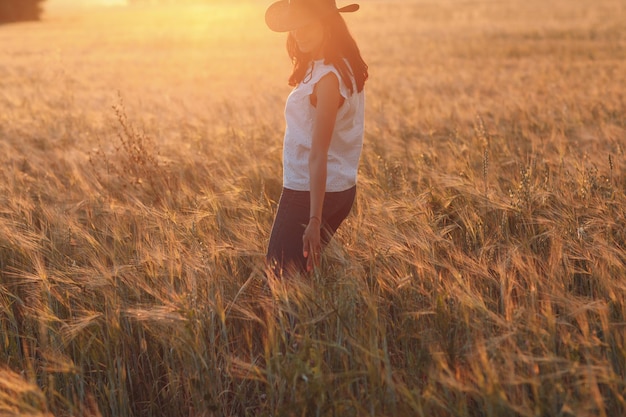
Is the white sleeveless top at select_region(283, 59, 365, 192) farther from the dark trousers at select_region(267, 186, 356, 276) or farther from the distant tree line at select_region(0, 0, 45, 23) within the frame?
the distant tree line at select_region(0, 0, 45, 23)

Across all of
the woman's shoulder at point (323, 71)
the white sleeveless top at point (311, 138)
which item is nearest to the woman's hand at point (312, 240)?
the white sleeveless top at point (311, 138)

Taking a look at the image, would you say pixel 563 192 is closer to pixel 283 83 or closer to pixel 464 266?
pixel 464 266

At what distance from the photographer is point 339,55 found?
244 centimetres

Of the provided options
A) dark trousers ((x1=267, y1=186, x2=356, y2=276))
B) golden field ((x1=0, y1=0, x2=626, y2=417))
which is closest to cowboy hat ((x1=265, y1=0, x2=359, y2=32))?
dark trousers ((x1=267, y1=186, x2=356, y2=276))

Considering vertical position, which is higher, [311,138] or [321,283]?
[311,138]

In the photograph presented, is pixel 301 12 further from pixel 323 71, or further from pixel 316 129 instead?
pixel 316 129

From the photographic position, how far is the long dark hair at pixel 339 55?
7.95 feet

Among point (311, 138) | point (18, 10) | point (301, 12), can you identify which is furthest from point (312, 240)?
point (18, 10)

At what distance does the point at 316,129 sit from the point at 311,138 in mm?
130

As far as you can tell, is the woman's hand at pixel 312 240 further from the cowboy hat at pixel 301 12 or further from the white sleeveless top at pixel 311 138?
the cowboy hat at pixel 301 12

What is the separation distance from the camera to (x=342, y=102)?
2.50 meters

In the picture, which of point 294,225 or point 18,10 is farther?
point 18,10

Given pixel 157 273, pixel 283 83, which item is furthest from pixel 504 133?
pixel 283 83

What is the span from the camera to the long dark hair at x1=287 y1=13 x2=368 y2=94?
242 cm
